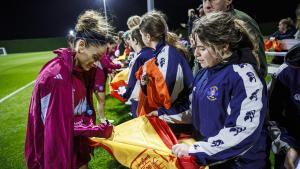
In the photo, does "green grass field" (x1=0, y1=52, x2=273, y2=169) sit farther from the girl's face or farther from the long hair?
the girl's face

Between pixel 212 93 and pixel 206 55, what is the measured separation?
0.25 meters

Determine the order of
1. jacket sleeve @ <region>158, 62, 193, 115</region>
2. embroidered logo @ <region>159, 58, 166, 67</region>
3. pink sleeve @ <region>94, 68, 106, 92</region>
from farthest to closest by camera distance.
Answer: pink sleeve @ <region>94, 68, 106, 92</region>, embroidered logo @ <region>159, 58, 166, 67</region>, jacket sleeve @ <region>158, 62, 193, 115</region>

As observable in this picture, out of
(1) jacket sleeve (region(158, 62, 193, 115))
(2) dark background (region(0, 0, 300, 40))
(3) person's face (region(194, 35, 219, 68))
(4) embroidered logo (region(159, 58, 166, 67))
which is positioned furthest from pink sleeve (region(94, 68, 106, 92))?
(2) dark background (region(0, 0, 300, 40))

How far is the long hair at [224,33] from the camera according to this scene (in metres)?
2.02

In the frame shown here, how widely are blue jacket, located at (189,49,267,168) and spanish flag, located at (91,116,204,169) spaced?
192mm

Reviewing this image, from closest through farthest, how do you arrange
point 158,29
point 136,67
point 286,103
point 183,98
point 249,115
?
1. point 249,115
2. point 286,103
3. point 183,98
4. point 158,29
5. point 136,67

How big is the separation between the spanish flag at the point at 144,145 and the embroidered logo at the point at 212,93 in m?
0.40

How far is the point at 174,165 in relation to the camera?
7.07ft

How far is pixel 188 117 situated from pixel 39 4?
207 feet

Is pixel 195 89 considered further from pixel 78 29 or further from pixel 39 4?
pixel 39 4

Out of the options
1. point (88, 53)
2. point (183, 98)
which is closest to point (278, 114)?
point (183, 98)

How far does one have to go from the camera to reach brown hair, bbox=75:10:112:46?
8.04ft

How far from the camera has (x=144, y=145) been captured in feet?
7.89

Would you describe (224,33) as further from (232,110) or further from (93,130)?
(93,130)
